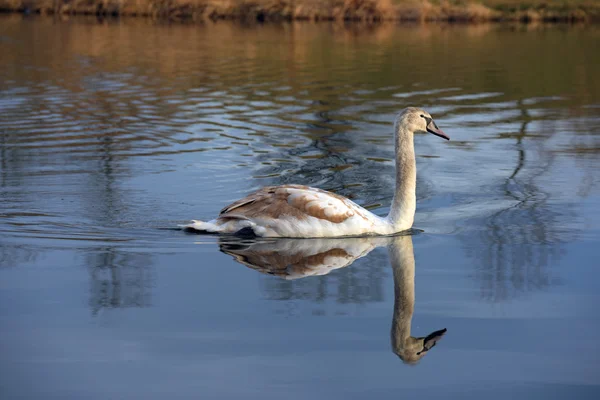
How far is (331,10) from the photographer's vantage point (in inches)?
1911

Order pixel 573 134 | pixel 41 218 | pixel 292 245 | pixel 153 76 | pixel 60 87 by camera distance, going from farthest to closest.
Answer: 1. pixel 153 76
2. pixel 60 87
3. pixel 573 134
4. pixel 41 218
5. pixel 292 245

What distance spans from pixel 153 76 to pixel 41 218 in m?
15.8

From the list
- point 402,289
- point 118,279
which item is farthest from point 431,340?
point 118,279

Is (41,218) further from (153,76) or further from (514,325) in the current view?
(153,76)

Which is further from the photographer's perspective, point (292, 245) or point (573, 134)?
point (573, 134)

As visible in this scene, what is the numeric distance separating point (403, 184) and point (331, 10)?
39806 mm

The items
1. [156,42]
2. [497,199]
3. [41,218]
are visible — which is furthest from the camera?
[156,42]

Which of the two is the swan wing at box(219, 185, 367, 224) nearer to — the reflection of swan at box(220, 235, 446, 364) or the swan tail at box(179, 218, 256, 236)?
the swan tail at box(179, 218, 256, 236)

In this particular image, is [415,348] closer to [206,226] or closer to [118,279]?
[118,279]

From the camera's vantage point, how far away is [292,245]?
9.27 m

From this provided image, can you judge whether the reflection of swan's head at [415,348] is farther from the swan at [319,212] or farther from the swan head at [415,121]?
the swan head at [415,121]

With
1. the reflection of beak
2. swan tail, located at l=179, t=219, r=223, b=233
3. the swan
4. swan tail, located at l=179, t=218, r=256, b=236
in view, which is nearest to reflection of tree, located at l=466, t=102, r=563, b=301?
the swan

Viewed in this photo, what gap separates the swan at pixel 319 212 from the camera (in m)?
9.27

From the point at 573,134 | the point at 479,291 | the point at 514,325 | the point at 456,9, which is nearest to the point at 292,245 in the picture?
the point at 479,291
